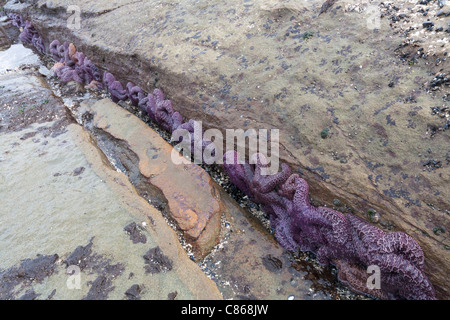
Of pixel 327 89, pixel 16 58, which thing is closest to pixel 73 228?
pixel 327 89

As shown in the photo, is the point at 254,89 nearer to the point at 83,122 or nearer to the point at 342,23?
the point at 342,23

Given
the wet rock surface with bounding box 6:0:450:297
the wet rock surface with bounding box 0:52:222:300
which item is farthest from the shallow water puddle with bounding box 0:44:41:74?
the wet rock surface with bounding box 6:0:450:297

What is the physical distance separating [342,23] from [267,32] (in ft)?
2.90

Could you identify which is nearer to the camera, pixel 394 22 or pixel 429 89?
pixel 429 89

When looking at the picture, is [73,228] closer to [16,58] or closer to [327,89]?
[327,89]

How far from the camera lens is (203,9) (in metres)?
4.62

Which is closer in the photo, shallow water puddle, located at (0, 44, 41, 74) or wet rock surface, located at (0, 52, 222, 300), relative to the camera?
wet rock surface, located at (0, 52, 222, 300)

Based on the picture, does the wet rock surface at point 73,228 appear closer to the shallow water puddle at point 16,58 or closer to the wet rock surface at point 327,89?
the wet rock surface at point 327,89

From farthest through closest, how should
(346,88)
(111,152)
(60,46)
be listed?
(60,46) → (111,152) → (346,88)

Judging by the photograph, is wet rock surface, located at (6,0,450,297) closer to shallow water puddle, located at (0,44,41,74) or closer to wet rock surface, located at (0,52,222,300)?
wet rock surface, located at (0,52,222,300)

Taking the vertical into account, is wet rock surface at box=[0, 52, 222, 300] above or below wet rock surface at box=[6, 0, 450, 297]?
below

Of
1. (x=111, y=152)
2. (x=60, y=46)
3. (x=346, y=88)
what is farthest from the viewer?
(x=60, y=46)

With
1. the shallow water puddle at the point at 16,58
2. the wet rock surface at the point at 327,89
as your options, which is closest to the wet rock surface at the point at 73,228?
the wet rock surface at the point at 327,89
